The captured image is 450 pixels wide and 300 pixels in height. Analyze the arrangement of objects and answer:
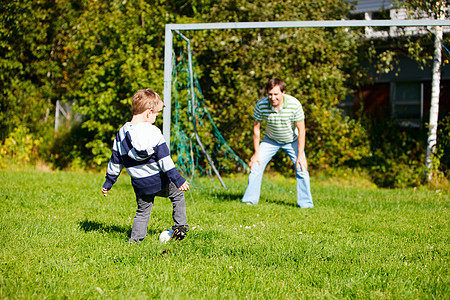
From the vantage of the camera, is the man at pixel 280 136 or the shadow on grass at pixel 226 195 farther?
the shadow on grass at pixel 226 195

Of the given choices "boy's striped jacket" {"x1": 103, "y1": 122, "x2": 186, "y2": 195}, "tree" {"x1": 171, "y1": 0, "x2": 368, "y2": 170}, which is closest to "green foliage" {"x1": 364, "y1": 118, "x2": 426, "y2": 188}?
"tree" {"x1": 171, "y1": 0, "x2": 368, "y2": 170}

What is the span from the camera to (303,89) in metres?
9.87

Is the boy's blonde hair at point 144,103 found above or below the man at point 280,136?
above

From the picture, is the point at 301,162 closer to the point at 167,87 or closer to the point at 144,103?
the point at 167,87

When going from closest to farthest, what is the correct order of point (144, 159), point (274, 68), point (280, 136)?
point (144, 159) < point (280, 136) < point (274, 68)

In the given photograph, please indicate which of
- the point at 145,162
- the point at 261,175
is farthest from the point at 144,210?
the point at 261,175

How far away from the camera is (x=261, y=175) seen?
627cm

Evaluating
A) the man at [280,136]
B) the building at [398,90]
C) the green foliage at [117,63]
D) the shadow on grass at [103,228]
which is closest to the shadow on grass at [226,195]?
the man at [280,136]

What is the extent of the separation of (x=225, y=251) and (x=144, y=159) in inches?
40.8

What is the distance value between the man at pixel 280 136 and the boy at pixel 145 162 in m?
2.23

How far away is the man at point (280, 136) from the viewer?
19.6 feet

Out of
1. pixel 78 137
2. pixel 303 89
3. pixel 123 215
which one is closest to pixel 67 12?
pixel 78 137

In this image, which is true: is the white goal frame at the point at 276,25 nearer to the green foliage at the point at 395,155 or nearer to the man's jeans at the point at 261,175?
the man's jeans at the point at 261,175

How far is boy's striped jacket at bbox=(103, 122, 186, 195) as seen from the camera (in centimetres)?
377
